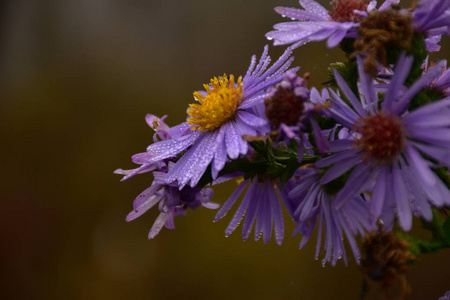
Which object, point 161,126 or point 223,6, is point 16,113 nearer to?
point 223,6

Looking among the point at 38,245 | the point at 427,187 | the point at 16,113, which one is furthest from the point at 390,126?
the point at 16,113

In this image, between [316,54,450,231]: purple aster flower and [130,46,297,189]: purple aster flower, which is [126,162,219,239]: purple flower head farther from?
[316,54,450,231]: purple aster flower

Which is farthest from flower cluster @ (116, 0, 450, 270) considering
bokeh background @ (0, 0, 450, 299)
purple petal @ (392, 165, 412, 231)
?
bokeh background @ (0, 0, 450, 299)

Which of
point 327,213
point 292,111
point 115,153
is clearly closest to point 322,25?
point 292,111

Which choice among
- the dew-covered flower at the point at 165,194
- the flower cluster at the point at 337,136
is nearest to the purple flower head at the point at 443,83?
the flower cluster at the point at 337,136

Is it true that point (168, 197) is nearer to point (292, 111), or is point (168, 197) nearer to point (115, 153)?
point (292, 111)

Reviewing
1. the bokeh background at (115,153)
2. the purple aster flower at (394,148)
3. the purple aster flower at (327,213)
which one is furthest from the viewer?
the bokeh background at (115,153)

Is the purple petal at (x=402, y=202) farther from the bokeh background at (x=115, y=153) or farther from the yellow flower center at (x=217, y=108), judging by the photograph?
the bokeh background at (x=115, y=153)
